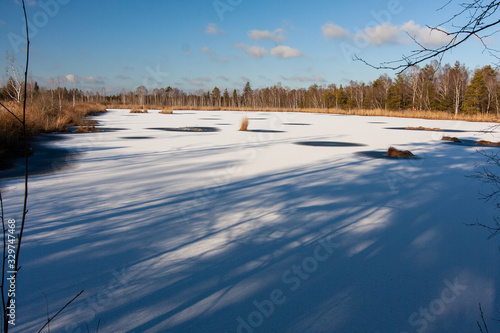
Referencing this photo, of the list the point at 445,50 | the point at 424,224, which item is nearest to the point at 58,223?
the point at 445,50

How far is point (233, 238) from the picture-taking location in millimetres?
2730

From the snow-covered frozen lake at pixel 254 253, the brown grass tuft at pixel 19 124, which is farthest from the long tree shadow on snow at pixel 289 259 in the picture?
the brown grass tuft at pixel 19 124

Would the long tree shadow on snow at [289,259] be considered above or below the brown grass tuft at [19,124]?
below

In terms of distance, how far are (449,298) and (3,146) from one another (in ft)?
26.0

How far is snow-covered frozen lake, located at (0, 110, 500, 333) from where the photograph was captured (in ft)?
5.81

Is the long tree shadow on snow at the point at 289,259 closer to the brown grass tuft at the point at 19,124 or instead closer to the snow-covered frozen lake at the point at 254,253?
the snow-covered frozen lake at the point at 254,253

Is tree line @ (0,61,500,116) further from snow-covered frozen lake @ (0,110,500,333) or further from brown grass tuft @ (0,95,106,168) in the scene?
snow-covered frozen lake @ (0,110,500,333)

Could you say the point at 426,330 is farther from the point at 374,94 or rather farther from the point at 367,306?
the point at 374,94

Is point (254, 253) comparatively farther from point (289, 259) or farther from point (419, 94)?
point (419, 94)

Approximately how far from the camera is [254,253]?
2467 mm

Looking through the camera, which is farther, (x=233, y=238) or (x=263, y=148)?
(x=263, y=148)

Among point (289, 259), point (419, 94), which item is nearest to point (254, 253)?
point (289, 259)

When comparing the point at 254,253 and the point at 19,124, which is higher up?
the point at 19,124

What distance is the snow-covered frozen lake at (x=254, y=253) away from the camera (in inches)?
69.7
